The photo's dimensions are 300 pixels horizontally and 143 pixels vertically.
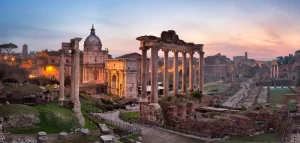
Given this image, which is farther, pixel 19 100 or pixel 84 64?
pixel 84 64

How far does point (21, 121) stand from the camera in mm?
21000

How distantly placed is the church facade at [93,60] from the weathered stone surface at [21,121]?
3955 centimetres

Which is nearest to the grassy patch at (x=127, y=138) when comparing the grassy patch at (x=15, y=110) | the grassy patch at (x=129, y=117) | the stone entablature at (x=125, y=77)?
the grassy patch at (x=15, y=110)

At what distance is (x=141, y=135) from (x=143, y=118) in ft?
15.2

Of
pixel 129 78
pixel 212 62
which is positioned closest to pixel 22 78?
pixel 129 78

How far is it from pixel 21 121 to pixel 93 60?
144ft

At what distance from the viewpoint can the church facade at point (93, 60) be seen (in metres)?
61.7

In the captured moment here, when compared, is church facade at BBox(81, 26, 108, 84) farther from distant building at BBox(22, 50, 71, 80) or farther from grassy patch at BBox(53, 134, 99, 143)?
grassy patch at BBox(53, 134, 99, 143)

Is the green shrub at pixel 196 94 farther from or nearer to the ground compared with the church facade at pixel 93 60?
nearer to the ground

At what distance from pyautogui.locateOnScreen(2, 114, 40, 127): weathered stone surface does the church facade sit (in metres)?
39.5

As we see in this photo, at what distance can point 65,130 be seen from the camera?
69.2ft

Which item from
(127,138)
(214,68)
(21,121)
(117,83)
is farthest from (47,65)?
(214,68)

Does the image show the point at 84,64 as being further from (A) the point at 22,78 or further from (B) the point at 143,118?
(B) the point at 143,118

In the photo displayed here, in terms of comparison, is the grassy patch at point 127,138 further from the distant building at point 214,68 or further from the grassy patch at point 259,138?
the distant building at point 214,68
